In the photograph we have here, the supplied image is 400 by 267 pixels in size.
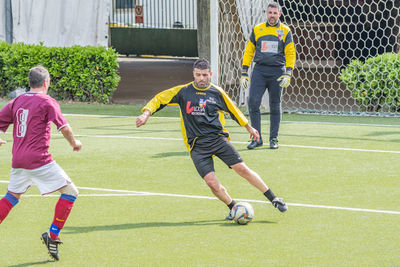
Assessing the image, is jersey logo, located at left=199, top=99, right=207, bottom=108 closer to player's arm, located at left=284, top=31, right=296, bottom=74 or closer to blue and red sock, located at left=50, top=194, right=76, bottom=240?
blue and red sock, located at left=50, top=194, right=76, bottom=240

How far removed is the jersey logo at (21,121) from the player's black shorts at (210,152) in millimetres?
1857

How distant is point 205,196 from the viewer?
7.81 metres

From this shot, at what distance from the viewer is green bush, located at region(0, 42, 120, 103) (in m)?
17.0

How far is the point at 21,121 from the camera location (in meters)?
5.62

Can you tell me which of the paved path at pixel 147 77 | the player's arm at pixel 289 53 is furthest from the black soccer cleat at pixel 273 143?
the paved path at pixel 147 77

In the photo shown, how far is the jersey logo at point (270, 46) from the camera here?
10.6 meters

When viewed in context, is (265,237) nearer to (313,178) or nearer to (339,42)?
(313,178)

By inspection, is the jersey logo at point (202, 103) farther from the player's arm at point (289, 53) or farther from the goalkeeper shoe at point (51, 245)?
the player's arm at point (289, 53)

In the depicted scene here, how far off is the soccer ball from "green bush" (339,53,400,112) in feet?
27.8

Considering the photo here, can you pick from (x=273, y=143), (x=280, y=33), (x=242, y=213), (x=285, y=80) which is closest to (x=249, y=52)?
(x=280, y=33)

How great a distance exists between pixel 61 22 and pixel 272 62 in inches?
346

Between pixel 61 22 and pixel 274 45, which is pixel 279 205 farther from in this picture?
pixel 61 22

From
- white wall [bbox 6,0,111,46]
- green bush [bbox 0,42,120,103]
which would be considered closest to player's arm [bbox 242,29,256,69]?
green bush [bbox 0,42,120,103]

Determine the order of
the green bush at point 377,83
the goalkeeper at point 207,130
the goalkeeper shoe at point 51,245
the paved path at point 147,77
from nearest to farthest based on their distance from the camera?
1. the goalkeeper shoe at point 51,245
2. the goalkeeper at point 207,130
3. the green bush at point 377,83
4. the paved path at point 147,77
